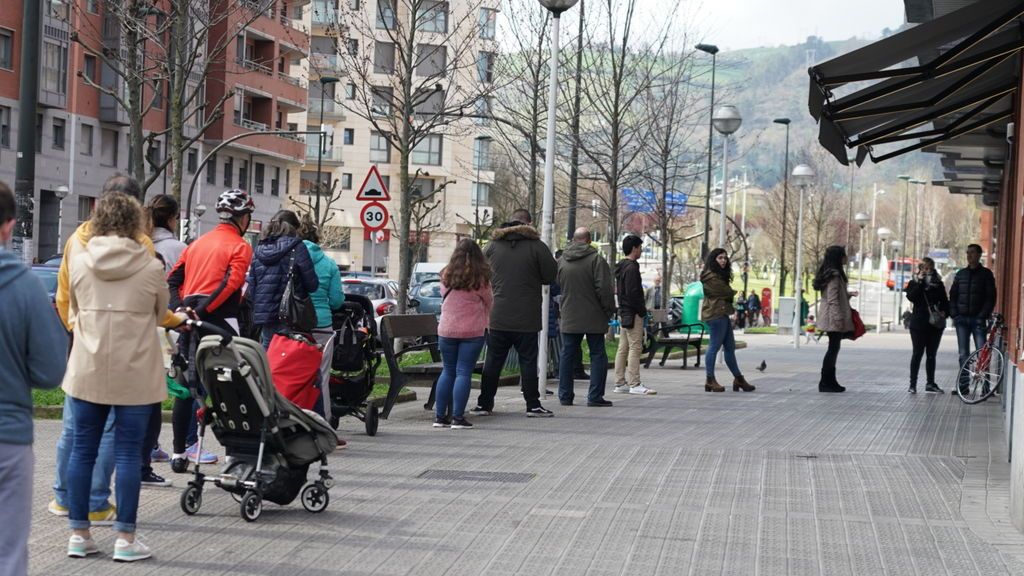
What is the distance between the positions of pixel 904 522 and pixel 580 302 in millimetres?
8091

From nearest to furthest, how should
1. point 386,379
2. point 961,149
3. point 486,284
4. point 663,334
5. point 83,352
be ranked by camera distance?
point 83,352 < point 486,284 < point 386,379 < point 961,149 < point 663,334

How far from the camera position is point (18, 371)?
505 centimetres

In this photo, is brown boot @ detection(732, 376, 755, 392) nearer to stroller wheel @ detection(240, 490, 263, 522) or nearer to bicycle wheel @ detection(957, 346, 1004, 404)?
bicycle wheel @ detection(957, 346, 1004, 404)

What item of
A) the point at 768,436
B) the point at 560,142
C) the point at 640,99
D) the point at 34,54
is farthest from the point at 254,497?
the point at 640,99

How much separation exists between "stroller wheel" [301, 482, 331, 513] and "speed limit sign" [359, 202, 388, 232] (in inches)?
532

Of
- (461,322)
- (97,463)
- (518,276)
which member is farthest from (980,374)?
(97,463)

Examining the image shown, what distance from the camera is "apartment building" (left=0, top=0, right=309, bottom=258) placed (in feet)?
162

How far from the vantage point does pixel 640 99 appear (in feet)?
123

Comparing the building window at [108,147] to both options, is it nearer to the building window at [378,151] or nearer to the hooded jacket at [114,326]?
the building window at [378,151]

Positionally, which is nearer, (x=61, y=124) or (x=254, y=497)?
(x=254, y=497)

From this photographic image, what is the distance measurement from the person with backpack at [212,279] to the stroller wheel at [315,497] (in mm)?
1292

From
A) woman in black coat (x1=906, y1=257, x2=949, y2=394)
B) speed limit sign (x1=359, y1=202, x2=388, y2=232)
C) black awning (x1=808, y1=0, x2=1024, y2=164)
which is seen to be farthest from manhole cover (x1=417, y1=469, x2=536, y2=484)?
speed limit sign (x1=359, y1=202, x2=388, y2=232)

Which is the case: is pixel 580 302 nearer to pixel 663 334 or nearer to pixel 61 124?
pixel 663 334

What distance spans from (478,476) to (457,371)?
3357 mm
